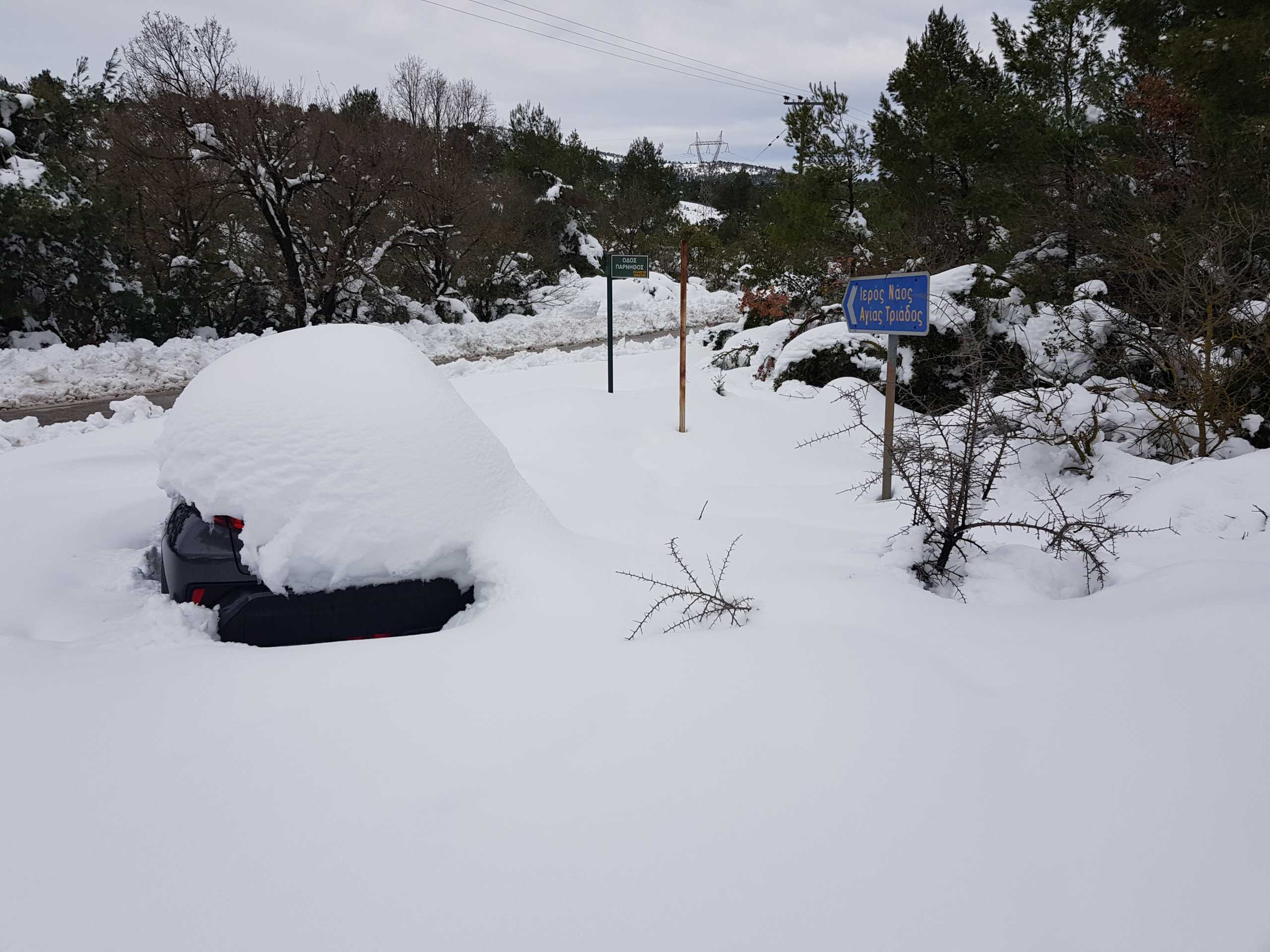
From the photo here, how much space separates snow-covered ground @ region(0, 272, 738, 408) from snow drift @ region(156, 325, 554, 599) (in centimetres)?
647

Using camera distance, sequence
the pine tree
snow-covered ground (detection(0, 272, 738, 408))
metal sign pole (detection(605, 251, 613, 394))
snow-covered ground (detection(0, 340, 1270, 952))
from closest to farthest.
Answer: snow-covered ground (detection(0, 340, 1270, 952))
metal sign pole (detection(605, 251, 613, 394))
snow-covered ground (detection(0, 272, 738, 408))
the pine tree

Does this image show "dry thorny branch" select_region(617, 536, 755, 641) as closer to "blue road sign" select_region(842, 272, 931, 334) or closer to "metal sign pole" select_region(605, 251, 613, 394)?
"blue road sign" select_region(842, 272, 931, 334)

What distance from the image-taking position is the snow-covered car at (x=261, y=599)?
2.90 m

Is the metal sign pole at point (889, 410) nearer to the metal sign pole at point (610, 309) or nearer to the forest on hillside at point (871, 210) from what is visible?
the forest on hillside at point (871, 210)

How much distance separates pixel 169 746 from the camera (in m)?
2.04

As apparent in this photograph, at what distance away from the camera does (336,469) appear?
297cm

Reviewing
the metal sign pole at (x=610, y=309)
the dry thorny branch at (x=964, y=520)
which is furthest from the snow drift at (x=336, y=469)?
the metal sign pole at (x=610, y=309)

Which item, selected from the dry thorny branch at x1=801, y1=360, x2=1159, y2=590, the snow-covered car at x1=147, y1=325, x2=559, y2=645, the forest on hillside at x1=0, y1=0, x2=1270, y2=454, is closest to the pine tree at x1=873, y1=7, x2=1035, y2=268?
the forest on hillside at x1=0, y1=0, x2=1270, y2=454

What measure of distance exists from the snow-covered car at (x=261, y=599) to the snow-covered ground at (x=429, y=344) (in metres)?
6.83

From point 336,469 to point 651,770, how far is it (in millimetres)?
1851

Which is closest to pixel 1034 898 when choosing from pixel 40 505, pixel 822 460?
pixel 40 505

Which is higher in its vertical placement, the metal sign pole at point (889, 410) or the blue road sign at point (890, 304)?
the blue road sign at point (890, 304)

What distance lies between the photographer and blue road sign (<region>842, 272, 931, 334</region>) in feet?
17.3

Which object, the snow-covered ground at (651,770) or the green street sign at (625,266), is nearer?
the snow-covered ground at (651,770)
